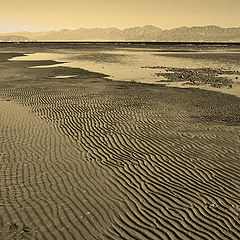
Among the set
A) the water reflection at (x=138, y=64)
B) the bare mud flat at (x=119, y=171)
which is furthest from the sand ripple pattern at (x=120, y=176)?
the water reflection at (x=138, y=64)

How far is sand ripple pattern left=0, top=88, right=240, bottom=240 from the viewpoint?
5.38m

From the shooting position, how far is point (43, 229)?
5262 millimetres

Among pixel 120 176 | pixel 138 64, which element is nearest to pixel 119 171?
pixel 120 176

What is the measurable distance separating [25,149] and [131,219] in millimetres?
4743

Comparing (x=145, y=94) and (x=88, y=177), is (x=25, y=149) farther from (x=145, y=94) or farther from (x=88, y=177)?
(x=145, y=94)

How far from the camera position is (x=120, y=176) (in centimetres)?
722

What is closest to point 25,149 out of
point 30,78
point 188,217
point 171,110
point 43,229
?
point 43,229

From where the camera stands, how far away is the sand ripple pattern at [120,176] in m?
5.38

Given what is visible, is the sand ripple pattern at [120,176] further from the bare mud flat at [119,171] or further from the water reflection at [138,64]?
the water reflection at [138,64]

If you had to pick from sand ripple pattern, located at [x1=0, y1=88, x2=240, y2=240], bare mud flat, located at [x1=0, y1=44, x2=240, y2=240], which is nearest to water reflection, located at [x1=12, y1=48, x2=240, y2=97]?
A: bare mud flat, located at [x1=0, y1=44, x2=240, y2=240]

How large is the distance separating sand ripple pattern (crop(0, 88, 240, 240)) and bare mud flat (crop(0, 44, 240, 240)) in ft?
0.07

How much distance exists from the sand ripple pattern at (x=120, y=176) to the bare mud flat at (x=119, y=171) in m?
0.02

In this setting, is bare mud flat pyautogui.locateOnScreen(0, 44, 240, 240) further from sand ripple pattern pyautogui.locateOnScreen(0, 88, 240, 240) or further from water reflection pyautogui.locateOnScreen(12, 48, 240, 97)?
water reflection pyautogui.locateOnScreen(12, 48, 240, 97)

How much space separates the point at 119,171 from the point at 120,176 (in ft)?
0.89
